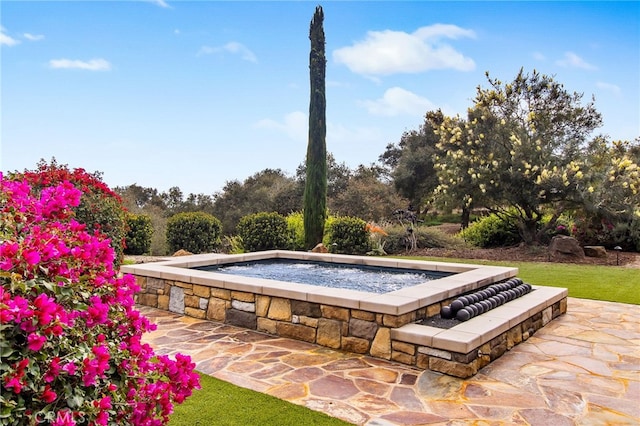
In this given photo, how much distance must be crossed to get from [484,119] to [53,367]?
1368 cm

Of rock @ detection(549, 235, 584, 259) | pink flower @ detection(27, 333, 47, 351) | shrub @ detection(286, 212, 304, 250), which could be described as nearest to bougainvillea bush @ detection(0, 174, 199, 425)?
pink flower @ detection(27, 333, 47, 351)

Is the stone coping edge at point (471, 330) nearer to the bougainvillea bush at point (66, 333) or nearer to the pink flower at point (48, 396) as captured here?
the bougainvillea bush at point (66, 333)

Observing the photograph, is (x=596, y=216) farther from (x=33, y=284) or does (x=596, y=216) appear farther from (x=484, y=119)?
(x=33, y=284)

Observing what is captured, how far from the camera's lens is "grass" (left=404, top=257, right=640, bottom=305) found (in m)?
6.73

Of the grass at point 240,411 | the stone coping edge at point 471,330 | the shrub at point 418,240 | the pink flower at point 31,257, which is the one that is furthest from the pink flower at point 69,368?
the shrub at point 418,240

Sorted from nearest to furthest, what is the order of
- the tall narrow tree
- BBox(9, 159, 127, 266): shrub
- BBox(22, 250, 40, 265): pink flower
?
BBox(22, 250, 40, 265): pink flower
BBox(9, 159, 127, 266): shrub
the tall narrow tree

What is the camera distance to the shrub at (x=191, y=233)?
1170cm

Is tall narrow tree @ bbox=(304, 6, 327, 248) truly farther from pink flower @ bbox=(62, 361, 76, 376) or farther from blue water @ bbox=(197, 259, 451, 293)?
pink flower @ bbox=(62, 361, 76, 376)

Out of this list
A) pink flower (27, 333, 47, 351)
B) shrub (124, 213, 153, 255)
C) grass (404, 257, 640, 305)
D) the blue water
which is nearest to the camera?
pink flower (27, 333, 47, 351)

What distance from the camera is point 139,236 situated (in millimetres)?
11703

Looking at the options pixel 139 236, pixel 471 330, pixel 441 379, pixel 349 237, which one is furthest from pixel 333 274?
pixel 139 236

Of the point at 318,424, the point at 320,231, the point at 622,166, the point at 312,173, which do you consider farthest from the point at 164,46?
the point at 622,166

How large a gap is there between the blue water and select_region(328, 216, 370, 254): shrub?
3.44 m

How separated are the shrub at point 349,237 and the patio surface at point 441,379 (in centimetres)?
678
